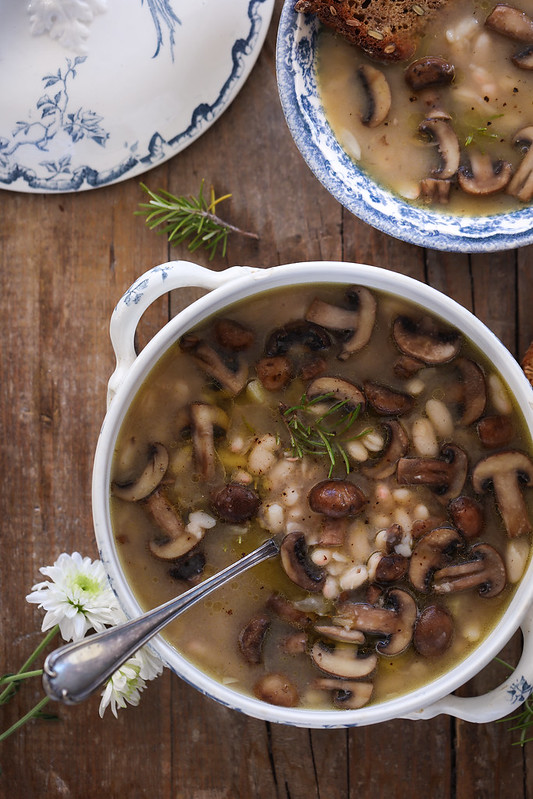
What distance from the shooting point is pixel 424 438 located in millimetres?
1452

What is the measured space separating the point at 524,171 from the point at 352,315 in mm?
457

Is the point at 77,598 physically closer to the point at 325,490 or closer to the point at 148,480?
the point at 148,480

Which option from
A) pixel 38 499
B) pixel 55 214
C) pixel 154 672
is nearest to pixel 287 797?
pixel 154 672

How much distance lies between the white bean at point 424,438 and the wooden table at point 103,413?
356 mm

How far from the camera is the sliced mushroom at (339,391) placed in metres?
1.44

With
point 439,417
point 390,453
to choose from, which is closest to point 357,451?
point 390,453

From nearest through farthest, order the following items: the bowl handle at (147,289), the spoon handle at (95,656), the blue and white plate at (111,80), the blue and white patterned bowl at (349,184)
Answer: the spoon handle at (95,656) < the bowl handle at (147,289) < the blue and white patterned bowl at (349,184) < the blue and white plate at (111,80)

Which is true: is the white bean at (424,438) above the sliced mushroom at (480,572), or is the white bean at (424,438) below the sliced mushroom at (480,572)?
above

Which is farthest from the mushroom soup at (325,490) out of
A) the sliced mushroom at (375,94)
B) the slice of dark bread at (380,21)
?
the slice of dark bread at (380,21)

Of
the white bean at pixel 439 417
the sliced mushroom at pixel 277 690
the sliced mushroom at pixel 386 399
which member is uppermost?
the sliced mushroom at pixel 386 399

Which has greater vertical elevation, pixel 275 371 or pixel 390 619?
pixel 275 371

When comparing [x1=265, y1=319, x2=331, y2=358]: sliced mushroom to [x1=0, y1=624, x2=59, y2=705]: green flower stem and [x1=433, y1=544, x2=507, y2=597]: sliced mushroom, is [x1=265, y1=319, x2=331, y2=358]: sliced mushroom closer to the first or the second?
[x1=433, y1=544, x2=507, y2=597]: sliced mushroom

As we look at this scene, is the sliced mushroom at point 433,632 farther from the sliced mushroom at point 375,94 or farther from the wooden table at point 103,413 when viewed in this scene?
the sliced mushroom at point 375,94

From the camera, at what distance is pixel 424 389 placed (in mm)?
1465
